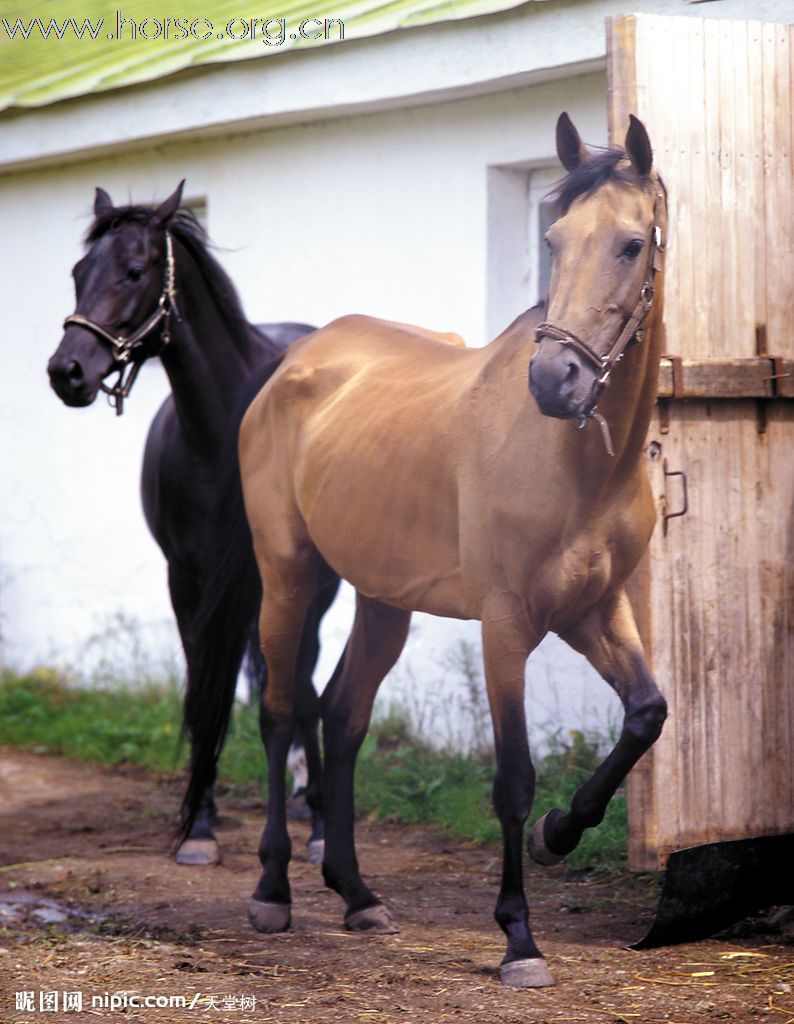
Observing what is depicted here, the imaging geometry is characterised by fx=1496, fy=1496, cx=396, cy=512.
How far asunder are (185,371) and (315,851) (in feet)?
7.04

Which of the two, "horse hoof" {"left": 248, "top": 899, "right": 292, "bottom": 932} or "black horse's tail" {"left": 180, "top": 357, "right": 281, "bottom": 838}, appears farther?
"black horse's tail" {"left": 180, "top": 357, "right": 281, "bottom": 838}

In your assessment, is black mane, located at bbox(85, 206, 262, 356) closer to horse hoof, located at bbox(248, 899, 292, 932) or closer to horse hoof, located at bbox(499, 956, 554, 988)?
horse hoof, located at bbox(248, 899, 292, 932)

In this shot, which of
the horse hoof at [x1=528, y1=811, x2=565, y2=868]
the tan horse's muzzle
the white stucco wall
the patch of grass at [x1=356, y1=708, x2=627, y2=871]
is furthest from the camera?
the white stucco wall

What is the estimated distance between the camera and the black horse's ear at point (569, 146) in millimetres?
4156

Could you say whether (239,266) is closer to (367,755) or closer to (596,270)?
(367,755)

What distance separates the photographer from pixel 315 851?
21.1 ft

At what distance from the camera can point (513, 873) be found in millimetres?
4406

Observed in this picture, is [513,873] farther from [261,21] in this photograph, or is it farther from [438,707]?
[261,21]

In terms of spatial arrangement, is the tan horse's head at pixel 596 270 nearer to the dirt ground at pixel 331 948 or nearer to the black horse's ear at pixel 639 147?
the black horse's ear at pixel 639 147

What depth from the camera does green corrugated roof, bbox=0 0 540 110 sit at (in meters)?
7.71

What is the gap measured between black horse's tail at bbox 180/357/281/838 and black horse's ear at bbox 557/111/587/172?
217 cm

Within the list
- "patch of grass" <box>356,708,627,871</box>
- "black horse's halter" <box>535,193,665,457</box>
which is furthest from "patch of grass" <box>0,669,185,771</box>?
"black horse's halter" <box>535,193,665,457</box>

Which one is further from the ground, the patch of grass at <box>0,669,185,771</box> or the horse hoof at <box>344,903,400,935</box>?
the patch of grass at <box>0,669,185,771</box>

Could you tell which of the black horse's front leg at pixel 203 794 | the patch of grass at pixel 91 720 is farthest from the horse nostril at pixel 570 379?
the patch of grass at pixel 91 720
